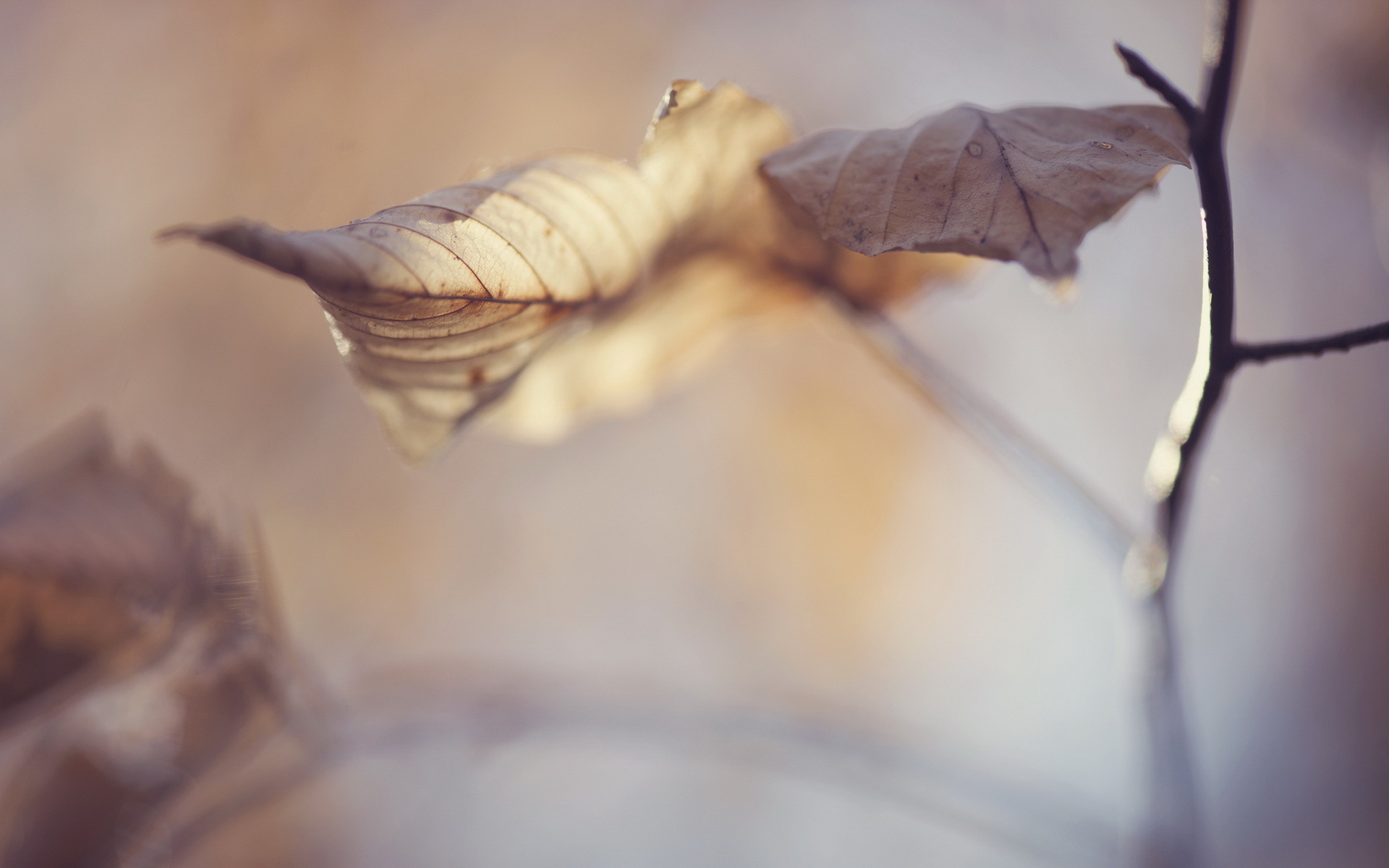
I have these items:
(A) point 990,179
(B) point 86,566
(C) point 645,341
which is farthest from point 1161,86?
(B) point 86,566

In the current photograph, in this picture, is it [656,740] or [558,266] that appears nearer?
[558,266]

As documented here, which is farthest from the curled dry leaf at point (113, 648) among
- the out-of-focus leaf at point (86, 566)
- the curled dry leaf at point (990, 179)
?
the curled dry leaf at point (990, 179)

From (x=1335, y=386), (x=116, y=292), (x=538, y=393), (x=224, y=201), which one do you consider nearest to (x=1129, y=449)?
(x=1335, y=386)

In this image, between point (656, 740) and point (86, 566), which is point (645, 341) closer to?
point (86, 566)

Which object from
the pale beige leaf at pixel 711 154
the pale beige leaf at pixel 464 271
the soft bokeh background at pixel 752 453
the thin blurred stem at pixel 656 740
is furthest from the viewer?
the soft bokeh background at pixel 752 453

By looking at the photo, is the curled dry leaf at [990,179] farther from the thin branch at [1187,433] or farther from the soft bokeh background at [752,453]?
the soft bokeh background at [752,453]

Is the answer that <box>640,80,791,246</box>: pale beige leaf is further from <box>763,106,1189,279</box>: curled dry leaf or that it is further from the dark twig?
the dark twig

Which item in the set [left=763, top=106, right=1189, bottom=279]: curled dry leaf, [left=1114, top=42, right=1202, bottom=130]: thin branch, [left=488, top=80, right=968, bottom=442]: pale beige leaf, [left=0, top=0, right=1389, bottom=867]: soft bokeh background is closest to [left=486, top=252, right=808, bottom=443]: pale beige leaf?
[left=488, top=80, right=968, bottom=442]: pale beige leaf
